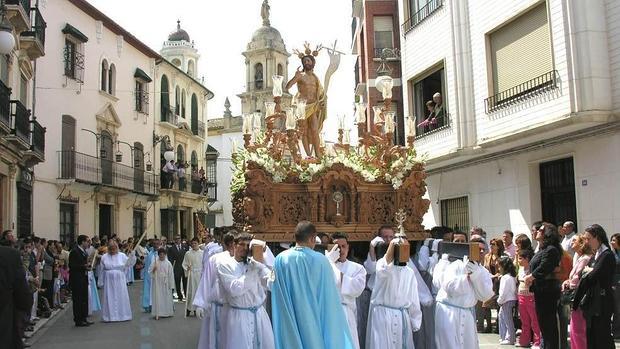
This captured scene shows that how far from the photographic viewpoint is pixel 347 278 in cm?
748

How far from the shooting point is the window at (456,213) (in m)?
17.1

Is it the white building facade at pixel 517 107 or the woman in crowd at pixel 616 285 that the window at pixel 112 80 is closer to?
the white building facade at pixel 517 107

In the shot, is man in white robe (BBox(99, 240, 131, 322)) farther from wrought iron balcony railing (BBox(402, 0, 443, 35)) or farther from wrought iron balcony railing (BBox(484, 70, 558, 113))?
→ wrought iron balcony railing (BBox(402, 0, 443, 35))

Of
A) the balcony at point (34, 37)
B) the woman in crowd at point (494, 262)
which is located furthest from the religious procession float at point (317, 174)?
the balcony at point (34, 37)

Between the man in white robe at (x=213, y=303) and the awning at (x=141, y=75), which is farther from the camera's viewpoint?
the awning at (x=141, y=75)

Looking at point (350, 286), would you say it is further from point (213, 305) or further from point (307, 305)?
point (213, 305)

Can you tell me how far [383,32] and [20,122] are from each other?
11289 millimetres

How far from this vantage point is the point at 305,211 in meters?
9.41

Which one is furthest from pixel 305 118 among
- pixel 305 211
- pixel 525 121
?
pixel 525 121

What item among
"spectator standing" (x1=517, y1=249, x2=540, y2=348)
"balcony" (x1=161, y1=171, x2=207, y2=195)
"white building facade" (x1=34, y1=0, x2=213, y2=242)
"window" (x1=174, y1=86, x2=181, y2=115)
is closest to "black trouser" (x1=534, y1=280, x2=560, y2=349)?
"spectator standing" (x1=517, y1=249, x2=540, y2=348)

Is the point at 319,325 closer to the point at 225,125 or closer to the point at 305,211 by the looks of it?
the point at 305,211

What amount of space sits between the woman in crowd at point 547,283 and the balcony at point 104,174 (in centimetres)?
1883

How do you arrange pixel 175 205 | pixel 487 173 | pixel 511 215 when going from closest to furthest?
pixel 511 215 < pixel 487 173 < pixel 175 205

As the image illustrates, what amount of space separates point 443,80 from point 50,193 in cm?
1386
